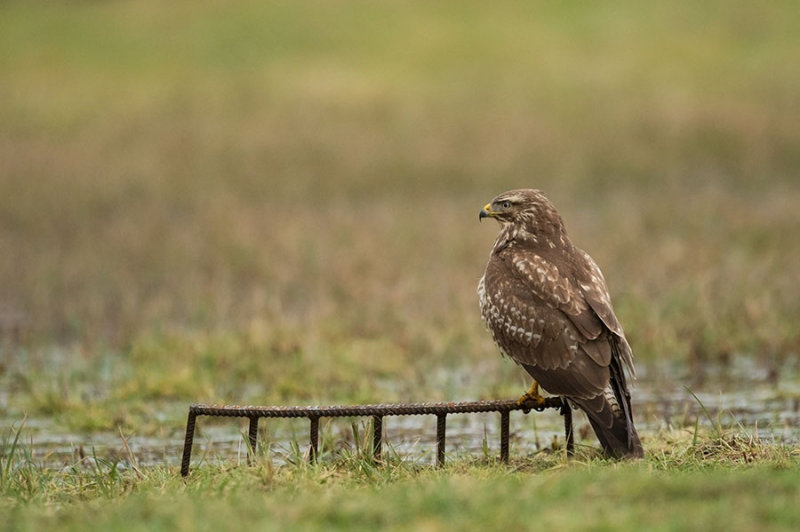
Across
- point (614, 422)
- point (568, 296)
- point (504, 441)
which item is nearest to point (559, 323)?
point (568, 296)

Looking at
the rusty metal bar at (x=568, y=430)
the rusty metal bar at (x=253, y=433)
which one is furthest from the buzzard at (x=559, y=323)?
the rusty metal bar at (x=253, y=433)

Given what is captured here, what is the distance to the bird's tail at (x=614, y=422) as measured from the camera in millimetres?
7633

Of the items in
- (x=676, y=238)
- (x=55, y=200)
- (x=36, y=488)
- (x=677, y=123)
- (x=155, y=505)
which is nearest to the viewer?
(x=155, y=505)

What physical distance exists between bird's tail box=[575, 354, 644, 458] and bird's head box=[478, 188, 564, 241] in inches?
52.8

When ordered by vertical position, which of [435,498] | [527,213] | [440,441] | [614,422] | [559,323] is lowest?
[435,498]

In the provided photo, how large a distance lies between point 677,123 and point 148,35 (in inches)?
731

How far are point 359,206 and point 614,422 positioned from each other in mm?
15593

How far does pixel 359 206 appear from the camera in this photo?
23062 mm

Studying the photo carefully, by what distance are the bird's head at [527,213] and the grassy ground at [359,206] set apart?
1.89 metres

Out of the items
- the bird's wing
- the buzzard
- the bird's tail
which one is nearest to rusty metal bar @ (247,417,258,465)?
the buzzard

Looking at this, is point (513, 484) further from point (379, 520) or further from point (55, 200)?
point (55, 200)

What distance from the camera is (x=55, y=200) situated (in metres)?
22.2

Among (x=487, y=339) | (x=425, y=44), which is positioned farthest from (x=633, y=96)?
(x=487, y=339)

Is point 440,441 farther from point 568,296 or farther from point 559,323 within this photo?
point 568,296
